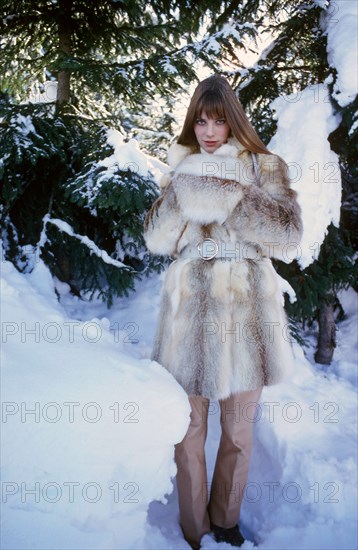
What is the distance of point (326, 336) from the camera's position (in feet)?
15.3

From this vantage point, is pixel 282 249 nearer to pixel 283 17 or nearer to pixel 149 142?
pixel 283 17

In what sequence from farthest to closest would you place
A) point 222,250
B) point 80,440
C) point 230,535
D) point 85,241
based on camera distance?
point 85,241, point 230,535, point 222,250, point 80,440

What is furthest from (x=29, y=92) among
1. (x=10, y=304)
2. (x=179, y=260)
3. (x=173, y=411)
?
(x=173, y=411)

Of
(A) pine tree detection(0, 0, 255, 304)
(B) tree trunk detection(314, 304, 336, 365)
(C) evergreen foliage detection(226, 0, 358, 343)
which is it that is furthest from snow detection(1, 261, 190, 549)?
(B) tree trunk detection(314, 304, 336, 365)

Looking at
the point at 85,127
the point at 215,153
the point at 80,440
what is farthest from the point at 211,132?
the point at 85,127

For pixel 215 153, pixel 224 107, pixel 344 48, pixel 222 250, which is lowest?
pixel 222 250

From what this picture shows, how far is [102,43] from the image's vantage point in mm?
4254

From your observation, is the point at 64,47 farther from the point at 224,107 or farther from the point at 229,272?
the point at 229,272

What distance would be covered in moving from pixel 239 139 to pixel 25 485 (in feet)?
6.34

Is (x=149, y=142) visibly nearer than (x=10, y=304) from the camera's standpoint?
No

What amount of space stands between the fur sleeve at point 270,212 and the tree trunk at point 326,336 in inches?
103

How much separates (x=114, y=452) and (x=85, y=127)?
9.93 feet

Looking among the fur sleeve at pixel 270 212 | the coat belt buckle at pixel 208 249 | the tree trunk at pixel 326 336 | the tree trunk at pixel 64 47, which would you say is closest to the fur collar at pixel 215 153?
the fur sleeve at pixel 270 212

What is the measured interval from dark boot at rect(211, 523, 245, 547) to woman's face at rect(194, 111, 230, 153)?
86.2 inches
